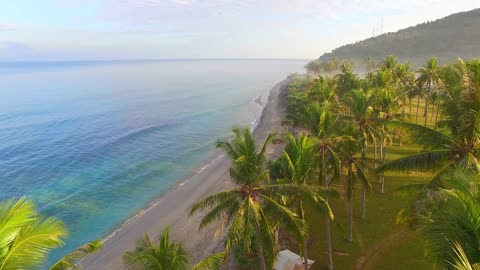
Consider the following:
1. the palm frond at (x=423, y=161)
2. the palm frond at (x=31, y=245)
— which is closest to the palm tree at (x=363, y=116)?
the palm frond at (x=423, y=161)

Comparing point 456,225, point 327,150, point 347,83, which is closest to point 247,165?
point 327,150

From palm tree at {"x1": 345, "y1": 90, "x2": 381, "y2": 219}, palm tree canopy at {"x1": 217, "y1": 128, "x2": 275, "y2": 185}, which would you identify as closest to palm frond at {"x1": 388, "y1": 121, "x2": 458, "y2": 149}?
palm tree canopy at {"x1": 217, "y1": 128, "x2": 275, "y2": 185}

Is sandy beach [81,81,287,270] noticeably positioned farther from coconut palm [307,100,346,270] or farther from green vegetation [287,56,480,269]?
green vegetation [287,56,480,269]

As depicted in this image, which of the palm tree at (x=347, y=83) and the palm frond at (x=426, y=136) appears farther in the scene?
the palm tree at (x=347, y=83)

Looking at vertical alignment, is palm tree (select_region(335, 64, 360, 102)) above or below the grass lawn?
above

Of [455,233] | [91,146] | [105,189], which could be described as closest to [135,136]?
[91,146]

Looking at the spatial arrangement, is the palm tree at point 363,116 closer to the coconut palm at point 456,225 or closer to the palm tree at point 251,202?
the palm tree at point 251,202
